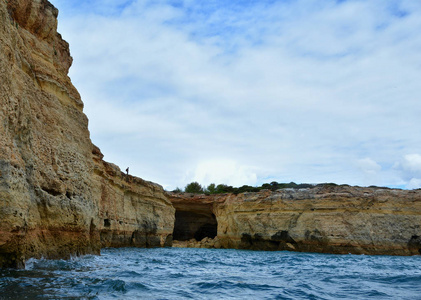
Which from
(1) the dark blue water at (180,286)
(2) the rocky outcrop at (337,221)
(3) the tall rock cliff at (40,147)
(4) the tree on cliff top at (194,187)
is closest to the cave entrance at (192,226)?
(4) the tree on cliff top at (194,187)

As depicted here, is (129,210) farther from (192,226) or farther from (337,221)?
(192,226)

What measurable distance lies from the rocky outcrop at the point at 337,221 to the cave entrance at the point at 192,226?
1609 centimetres

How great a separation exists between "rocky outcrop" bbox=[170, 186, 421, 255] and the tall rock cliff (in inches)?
801

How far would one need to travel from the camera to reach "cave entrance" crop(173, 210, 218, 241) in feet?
159

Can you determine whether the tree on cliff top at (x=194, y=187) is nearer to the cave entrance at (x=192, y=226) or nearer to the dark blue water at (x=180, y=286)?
the cave entrance at (x=192, y=226)

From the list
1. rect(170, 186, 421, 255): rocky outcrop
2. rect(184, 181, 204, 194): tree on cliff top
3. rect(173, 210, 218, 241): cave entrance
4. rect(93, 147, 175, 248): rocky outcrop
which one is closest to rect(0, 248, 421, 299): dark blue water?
rect(93, 147, 175, 248): rocky outcrop

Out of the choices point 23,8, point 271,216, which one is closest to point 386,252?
point 271,216

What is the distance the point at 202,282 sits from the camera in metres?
8.87

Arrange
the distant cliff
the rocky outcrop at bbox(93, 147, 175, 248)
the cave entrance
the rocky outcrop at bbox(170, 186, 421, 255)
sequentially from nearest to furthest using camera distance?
the distant cliff → the rocky outcrop at bbox(93, 147, 175, 248) → the rocky outcrop at bbox(170, 186, 421, 255) → the cave entrance

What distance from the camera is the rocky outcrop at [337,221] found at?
89.6ft

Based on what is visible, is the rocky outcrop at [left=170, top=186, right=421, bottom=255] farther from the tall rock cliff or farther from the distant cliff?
the tall rock cliff

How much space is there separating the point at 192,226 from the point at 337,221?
25.3 metres

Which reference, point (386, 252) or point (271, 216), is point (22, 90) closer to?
point (271, 216)

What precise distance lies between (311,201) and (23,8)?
25331 millimetres
